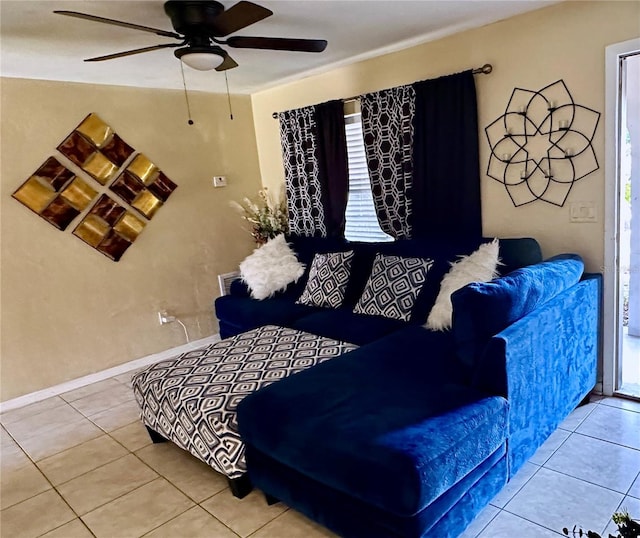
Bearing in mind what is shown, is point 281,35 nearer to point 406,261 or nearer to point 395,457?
point 406,261

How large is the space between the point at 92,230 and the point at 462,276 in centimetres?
292

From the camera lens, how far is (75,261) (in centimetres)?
381

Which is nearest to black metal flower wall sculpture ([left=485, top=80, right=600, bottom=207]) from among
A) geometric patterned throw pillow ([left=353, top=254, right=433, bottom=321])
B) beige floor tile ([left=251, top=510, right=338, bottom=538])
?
geometric patterned throw pillow ([left=353, top=254, right=433, bottom=321])

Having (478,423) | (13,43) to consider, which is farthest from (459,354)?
(13,43)

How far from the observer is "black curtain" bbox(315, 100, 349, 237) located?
404cm

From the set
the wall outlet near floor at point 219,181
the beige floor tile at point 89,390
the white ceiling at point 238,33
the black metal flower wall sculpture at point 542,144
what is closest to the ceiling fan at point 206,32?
the white ceiling at point 238,33

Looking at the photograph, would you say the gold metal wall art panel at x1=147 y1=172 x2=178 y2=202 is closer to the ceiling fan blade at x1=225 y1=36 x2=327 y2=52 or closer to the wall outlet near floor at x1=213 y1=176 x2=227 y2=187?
the wall outlet near floor at x1=213 y1=176 x2=227 y2=187

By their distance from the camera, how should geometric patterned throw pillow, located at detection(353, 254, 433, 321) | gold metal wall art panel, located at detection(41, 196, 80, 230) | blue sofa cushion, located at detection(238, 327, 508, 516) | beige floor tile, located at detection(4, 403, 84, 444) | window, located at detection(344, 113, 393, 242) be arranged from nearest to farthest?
1. blue sofa cushion, located at detection(238, 327, 508, 516)
2. geometric patterned throw pillow, located at detection(353, 254, 433, 321)
3. beige floor tile, located at detection(4, 403, 84, 444)
4. gold metal wall art panel, located at detection(41, 196, 80, 230)
5. window, located at detection(344, 113, 393, 242)

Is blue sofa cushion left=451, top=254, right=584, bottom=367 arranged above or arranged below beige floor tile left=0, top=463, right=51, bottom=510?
above

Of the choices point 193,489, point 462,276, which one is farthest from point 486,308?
point 193,489

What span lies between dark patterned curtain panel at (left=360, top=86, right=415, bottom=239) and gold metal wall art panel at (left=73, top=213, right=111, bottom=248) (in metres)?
2.25

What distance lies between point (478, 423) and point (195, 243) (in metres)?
3.36

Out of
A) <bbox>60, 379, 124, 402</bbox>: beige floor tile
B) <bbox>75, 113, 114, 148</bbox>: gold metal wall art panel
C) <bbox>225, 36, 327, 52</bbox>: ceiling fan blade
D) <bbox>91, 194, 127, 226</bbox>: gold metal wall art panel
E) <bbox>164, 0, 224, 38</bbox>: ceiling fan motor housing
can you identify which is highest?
<bbox>164, 0, 224, 38</bbox>: ceiling fan motor housing

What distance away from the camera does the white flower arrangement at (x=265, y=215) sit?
4.68 m
